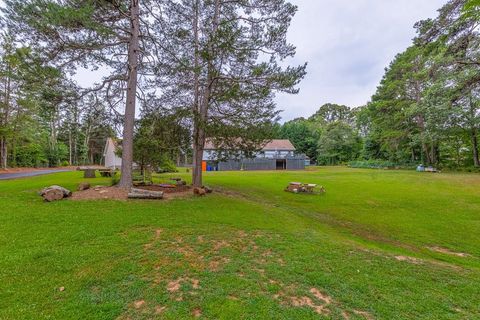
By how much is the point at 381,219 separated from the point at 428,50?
684cm

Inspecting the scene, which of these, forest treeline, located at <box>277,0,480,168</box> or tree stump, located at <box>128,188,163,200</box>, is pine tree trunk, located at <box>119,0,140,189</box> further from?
forest treeline, located at <box>277,0,480,168</box>

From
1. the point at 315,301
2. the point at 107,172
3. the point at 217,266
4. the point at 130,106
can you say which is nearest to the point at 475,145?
the point at 315,301

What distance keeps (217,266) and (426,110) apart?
2803cm

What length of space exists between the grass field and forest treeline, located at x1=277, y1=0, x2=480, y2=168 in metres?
5.23

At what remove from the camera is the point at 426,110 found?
2255 centimetres

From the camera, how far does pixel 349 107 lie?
59.3 m

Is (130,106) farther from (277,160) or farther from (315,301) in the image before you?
(277,160)

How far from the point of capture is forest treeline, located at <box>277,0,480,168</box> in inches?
336

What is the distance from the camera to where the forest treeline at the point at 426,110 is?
8.52m

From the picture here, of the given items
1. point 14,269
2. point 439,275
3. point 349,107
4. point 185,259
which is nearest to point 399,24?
point 439,275

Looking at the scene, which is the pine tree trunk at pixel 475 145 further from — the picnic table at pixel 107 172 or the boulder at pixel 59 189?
the picnic table at pixel 107 172

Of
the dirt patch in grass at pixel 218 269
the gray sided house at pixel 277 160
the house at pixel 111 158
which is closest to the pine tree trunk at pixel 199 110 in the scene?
the dirt patch in grass at pixel 218 269

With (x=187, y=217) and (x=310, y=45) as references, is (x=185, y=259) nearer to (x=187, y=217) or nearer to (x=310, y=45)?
(x=187, y=217)

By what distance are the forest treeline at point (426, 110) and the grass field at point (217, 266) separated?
5227 millimetres
